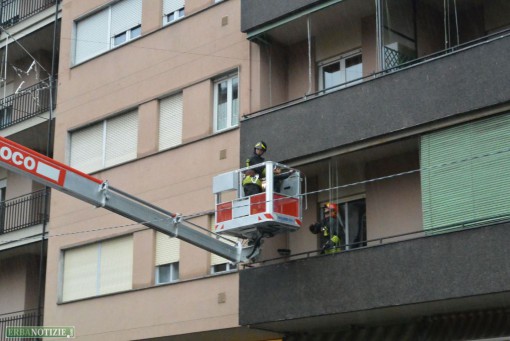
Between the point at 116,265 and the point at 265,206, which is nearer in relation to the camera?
the point at 265,206

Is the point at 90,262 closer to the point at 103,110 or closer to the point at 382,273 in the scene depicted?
the point at 103,110

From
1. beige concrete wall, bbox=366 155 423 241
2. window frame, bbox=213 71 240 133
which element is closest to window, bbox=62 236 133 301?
window frame, bbox=213 71 240 133

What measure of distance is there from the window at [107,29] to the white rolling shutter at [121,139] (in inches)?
82.5

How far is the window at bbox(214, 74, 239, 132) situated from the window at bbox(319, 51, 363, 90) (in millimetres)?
1912

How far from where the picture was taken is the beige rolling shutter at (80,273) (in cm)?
2520

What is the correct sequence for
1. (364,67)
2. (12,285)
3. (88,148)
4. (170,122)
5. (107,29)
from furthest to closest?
(12,285)
(107,29)
(88,148)
(170,122)
(364,67)

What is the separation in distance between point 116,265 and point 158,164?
2589 mm

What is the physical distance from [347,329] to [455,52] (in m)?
5.74

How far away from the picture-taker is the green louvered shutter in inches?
688

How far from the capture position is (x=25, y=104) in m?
30.5

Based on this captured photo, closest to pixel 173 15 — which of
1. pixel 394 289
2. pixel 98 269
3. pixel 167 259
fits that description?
pixel 167 259

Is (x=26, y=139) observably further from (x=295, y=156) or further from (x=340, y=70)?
(x=295, y=156)

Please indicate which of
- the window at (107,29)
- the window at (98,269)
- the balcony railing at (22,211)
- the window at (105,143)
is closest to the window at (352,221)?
the window at (98,269)

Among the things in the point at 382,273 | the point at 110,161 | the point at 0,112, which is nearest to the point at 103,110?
the point at 110,161
